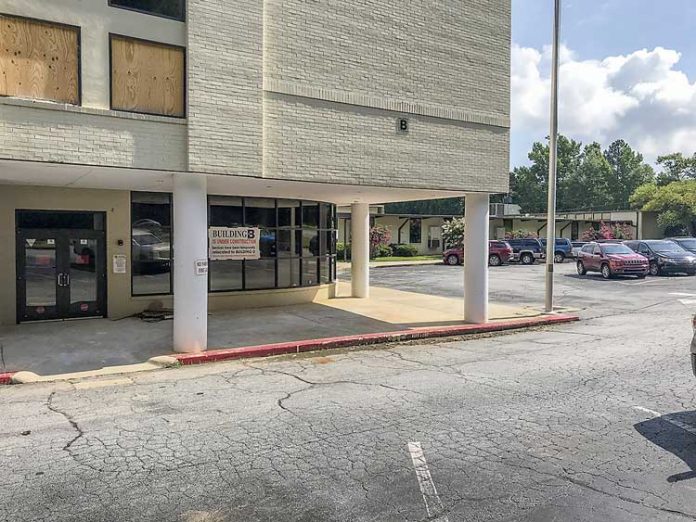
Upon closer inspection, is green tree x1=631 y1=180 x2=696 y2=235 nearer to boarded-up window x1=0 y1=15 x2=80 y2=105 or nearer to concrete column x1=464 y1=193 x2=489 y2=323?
concrete column x1=464 y1=193 x2=489 y2=323

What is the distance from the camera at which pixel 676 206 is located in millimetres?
→ 57281

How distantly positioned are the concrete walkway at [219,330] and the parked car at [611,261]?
11.9 meters

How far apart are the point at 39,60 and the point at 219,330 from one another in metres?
6.33

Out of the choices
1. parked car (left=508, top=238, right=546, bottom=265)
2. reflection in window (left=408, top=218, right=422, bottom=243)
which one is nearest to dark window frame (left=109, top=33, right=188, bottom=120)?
parked car (left=508, top=238, right=546, bottom=265)

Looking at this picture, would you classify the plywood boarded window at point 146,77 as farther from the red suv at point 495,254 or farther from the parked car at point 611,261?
the red suv at point 495,254

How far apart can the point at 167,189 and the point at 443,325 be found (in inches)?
296

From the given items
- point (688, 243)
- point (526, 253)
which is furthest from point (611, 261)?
point (526, 253)

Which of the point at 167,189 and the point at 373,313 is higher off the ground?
the point at 167,189

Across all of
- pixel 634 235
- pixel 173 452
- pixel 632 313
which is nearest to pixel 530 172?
pixel 634 235

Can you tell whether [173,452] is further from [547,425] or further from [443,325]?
[443,325]

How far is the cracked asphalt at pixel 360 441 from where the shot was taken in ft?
14.1

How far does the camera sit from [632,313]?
1647 cm

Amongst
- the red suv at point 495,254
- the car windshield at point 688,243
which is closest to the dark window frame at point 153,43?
the car windshield at point 688,243

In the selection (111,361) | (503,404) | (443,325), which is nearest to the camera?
(503,404)
